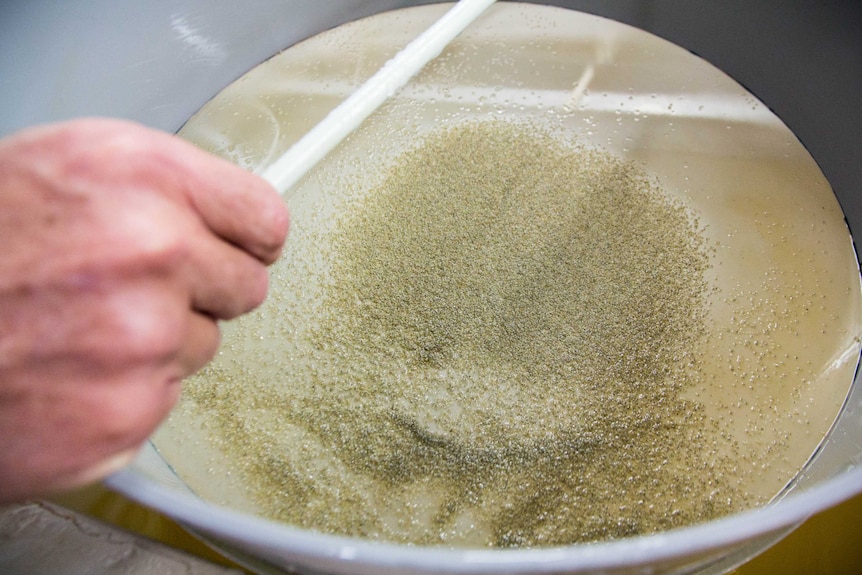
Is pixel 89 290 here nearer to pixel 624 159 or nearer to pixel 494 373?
pixel 494 373

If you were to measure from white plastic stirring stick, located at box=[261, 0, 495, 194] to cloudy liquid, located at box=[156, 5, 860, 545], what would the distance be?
0.17 metres

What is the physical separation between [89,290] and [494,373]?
438mm

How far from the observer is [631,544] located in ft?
1.09

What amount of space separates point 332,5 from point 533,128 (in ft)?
1.29

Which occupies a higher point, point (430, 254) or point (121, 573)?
point (430, 254)

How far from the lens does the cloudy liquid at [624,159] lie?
2.20ft

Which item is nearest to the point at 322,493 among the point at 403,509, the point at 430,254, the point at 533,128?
the point at 403,509

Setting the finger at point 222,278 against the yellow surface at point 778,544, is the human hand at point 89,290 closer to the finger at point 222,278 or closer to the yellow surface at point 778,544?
the finger at point 222,278

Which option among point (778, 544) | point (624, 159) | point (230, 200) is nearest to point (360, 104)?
point (230, 200)

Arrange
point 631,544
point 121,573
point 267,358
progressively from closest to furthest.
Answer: point 631,544 → point 121,573 → point 267,358

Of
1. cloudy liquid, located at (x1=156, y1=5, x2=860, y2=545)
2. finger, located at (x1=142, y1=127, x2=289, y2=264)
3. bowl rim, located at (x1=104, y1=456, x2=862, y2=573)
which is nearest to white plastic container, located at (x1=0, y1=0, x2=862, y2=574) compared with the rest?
cloudy liquid, located at (x1=156, y1=5, x2=860, y2=545)

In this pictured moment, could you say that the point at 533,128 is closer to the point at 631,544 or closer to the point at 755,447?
the point at 755,447

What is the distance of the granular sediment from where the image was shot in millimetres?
601

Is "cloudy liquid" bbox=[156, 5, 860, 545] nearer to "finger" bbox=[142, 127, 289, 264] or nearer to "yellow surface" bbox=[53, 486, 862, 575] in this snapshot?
"yellow surface" bbox=[53, 486, 862, 575]
